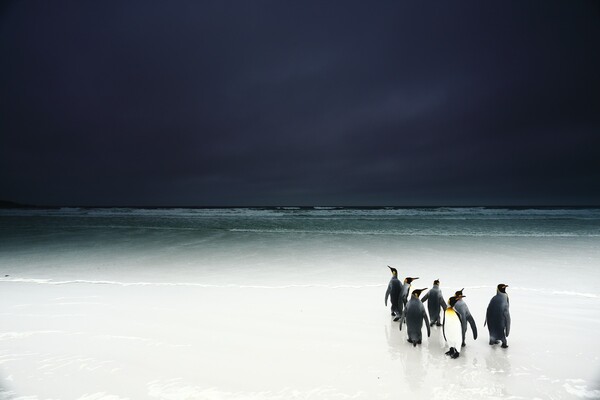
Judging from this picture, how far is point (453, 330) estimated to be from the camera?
3.76 meters

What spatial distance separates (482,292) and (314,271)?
3.69 m

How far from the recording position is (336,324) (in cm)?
466

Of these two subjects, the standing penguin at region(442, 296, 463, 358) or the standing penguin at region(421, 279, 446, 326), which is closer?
the standing penguin at region(442, 296, 463, 358)

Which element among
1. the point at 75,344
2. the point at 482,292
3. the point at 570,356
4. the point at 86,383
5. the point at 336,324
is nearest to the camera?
the point at 86,383

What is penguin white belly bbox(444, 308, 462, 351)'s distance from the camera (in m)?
3.74

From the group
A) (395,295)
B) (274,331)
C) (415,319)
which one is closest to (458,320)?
(415,319)

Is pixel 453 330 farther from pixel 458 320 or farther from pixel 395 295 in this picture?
pixel 395 295

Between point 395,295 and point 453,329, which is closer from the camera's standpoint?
point 453,329

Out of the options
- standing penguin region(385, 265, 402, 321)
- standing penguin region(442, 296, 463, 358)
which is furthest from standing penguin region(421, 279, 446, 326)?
standing penguin region(442, 296, 463, 358)

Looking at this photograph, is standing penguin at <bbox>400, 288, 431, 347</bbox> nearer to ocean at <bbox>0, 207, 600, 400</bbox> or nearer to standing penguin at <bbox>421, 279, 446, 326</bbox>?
ocean at <bbox>0, 207, 600, 400</bbox>

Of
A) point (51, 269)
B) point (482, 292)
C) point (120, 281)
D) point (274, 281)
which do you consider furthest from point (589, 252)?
point (51, 269)

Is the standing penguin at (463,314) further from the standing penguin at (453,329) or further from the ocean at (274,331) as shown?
the ocean at (274,331)

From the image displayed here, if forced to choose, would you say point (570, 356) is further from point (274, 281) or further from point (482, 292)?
point (274, 281)

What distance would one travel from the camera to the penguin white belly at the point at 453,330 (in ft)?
12.3
